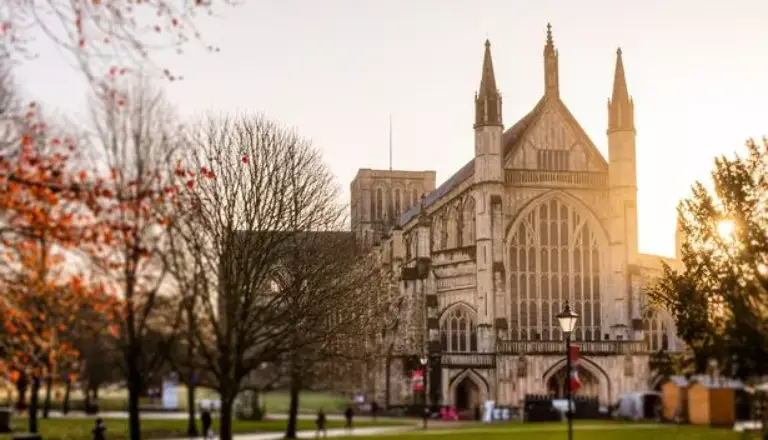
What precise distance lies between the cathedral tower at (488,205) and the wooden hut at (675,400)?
82.7 feet

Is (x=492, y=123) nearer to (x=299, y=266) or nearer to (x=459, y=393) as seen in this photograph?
(x=459, y=393)

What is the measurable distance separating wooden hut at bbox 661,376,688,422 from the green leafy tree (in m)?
3.28

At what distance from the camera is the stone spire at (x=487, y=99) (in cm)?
7062

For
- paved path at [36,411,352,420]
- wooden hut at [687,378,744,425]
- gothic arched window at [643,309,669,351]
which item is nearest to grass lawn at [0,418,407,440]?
paved path at [36,411,352,420]

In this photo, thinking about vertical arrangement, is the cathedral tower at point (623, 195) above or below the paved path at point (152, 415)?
above

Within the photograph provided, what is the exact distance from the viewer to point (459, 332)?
70625 mm

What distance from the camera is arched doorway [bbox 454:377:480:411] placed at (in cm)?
6956

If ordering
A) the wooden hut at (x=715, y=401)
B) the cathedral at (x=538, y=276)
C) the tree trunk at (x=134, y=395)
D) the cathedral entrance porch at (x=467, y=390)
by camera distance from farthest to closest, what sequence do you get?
the cathedral entrance porch at (x=467, y=390) < the cathedral at (x=538, y=276) < the wooden hut at (x=715, y=401) < the tree trunk at (x=134, y=395)

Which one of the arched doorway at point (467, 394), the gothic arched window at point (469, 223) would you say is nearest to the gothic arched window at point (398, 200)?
the gothic arched window at point (469, 223)

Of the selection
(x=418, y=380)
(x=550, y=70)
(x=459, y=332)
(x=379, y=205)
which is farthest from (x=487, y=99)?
(x=379, y=205)

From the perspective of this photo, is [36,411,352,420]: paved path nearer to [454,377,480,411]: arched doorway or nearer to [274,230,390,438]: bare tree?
[454,377,480,411]: arched doorway

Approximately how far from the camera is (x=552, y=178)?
7062 centimetres

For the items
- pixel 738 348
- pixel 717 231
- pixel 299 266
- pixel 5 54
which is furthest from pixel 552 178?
pixel 5 54

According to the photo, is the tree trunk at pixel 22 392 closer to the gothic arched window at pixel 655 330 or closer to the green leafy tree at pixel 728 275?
the green leafy tree at pixel 728 275
